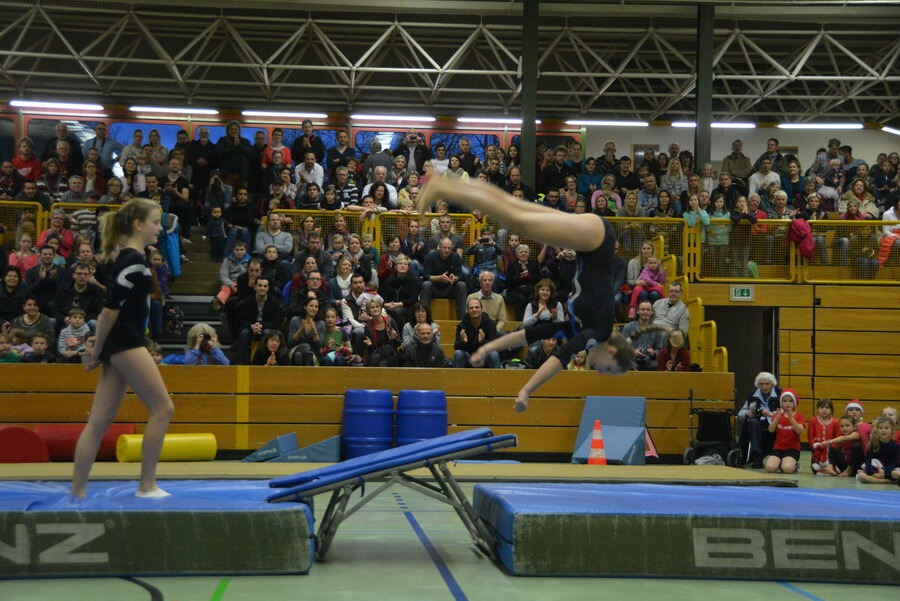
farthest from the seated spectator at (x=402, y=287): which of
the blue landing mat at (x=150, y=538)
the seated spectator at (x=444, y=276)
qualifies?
the blue landing mat at (x=150, y=538)

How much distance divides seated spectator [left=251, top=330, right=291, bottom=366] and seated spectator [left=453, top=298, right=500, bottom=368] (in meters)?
2.37

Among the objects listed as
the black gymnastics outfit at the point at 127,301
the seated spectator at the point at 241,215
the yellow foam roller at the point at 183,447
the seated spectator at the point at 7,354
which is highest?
the seated spectator at the point at 241,215

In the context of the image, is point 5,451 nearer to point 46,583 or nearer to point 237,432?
point 237,432

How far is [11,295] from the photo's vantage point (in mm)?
13086

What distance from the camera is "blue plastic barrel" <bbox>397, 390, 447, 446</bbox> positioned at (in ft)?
40.6

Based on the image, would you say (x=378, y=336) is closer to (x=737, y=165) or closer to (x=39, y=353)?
(x=39, y=353)

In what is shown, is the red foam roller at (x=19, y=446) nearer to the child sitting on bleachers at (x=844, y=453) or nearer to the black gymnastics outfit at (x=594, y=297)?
the black gymnastics outfit at (x=594, y=297)

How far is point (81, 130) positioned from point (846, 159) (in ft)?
57.7

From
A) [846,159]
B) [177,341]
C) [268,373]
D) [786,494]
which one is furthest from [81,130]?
[786,494]

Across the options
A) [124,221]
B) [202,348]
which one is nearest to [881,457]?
[202,348]

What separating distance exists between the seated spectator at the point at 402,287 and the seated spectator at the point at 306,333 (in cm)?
117

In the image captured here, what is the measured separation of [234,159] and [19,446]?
759cm

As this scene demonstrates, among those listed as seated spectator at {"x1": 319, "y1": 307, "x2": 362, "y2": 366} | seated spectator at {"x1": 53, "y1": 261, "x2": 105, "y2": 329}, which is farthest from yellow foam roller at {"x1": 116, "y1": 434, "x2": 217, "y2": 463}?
seated spectator at {"x1": 53, "y1": 261, "x2": 105, "y2": 329}

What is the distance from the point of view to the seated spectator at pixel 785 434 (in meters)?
12.4
